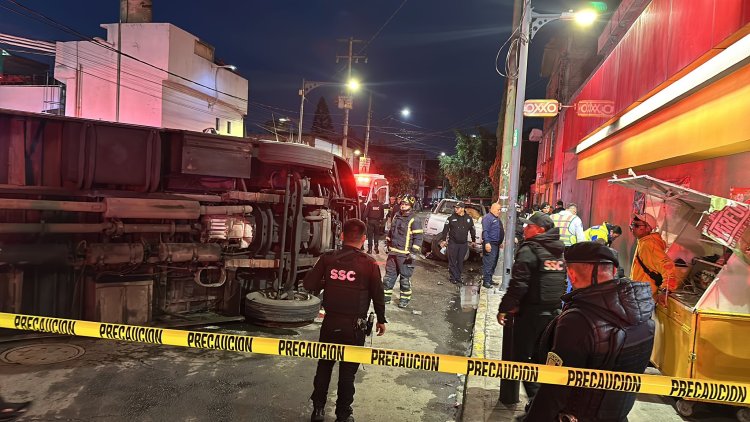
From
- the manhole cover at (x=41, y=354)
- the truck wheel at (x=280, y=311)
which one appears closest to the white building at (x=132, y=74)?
the truck wheel at (x=280, y=311)

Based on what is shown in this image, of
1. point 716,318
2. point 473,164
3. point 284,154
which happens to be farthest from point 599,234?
point 473,164

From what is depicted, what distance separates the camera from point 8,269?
16.5 ft

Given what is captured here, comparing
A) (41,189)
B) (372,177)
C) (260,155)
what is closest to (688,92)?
(260,155)

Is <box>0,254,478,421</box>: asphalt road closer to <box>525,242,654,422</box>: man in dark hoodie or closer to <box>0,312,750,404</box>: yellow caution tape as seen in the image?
<box>0,312,750,404</box>: yellow caution tape

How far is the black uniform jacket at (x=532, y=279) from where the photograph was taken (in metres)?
4.11

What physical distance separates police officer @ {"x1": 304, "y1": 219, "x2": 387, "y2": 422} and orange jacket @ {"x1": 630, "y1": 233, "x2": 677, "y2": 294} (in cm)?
302

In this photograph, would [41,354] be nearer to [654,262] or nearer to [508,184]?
[654,262]

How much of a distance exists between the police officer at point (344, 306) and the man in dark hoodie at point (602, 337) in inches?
73.7

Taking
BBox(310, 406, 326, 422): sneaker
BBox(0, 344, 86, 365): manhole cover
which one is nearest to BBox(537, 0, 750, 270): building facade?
BBox(310, 406, 326, 422): sneaker

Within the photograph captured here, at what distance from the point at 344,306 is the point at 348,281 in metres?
0.20

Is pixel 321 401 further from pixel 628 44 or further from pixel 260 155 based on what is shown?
pixel 628 44

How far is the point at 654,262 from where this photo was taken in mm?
5125

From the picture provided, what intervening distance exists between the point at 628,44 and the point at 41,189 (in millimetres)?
10255

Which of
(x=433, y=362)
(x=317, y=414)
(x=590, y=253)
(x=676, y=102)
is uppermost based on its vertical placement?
(x=676, y=102)
